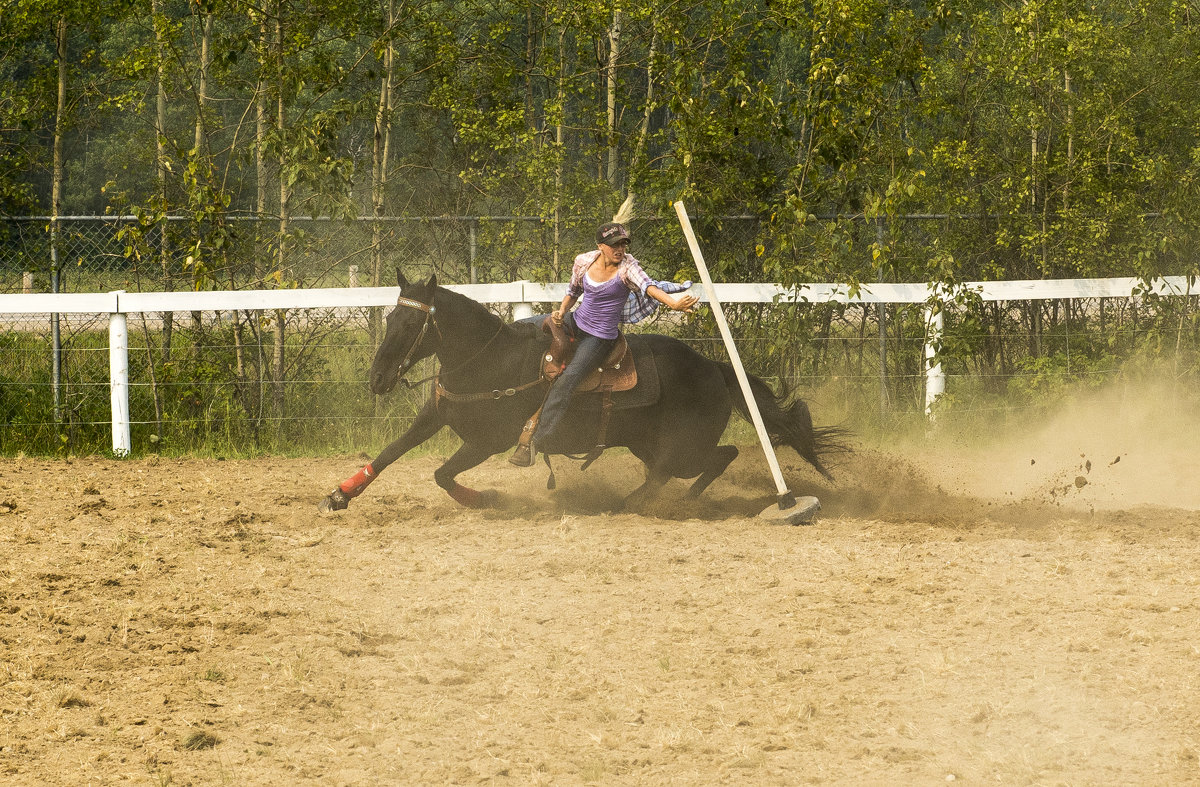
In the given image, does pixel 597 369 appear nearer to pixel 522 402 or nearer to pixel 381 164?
pixel 522 402

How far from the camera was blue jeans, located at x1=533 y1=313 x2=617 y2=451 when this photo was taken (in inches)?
299

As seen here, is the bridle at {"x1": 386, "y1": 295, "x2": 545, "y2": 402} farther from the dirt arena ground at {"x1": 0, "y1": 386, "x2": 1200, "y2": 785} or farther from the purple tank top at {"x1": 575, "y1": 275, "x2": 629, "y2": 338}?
the dirt arena ground at {"x1": 0, "y1": 386, "x2": 1200, "y2": 785}

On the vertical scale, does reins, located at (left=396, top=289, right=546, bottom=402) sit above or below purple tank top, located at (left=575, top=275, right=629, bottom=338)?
below

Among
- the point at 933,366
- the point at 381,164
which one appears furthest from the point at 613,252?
the point at 381,164

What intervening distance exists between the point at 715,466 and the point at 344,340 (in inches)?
172

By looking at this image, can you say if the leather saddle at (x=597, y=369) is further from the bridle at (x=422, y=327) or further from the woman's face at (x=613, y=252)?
the bridle at (x=422, y=327)

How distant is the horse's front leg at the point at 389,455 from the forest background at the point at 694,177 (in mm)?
3190

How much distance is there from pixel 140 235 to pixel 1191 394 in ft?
33.1

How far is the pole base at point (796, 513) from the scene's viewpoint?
24.8 ft

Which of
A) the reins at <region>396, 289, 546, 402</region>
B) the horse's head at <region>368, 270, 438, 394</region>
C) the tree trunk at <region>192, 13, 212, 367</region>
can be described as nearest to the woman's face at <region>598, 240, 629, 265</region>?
the reins at <region>396, 289, 546, 402</region>

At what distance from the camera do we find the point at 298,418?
36.2 ft

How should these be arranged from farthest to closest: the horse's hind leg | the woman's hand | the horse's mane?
the horse's hind leg < the horse's mane < the woman's hand

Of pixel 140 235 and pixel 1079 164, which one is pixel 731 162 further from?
pixel 140 235

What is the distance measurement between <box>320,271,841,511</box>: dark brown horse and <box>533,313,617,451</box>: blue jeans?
209mm
